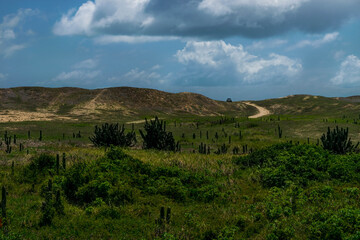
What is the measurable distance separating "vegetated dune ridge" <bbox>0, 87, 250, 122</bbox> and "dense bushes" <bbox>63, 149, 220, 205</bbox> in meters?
70.0

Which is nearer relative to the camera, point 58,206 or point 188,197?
point 58,206

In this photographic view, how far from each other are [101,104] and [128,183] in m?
96.2

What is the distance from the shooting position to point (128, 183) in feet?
59.8

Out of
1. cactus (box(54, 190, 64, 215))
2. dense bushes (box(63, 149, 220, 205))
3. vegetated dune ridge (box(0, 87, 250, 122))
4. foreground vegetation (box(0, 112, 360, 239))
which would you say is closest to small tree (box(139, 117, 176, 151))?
foreground vegetation (box(0, 112, 360, 239))

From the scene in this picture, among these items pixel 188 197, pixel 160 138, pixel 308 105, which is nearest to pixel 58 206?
pixel 188 197

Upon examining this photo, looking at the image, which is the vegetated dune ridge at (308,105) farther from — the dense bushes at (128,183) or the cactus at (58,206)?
the cactus at (58,206)

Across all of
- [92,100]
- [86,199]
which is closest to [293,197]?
[86,199]

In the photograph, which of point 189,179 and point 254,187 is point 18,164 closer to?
point 189,179

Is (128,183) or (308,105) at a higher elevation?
(308,105)

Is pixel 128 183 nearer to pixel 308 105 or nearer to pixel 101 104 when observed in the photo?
pixel 101 104

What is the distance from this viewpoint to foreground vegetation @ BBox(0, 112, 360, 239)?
40.6ft

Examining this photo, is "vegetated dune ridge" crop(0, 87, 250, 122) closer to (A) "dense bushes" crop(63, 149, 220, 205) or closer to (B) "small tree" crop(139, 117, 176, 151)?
(B) "small tree" crop(139, 117, 176, 151)

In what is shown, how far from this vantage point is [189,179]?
1981 centimetres

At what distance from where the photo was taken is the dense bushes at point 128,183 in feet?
54.7
